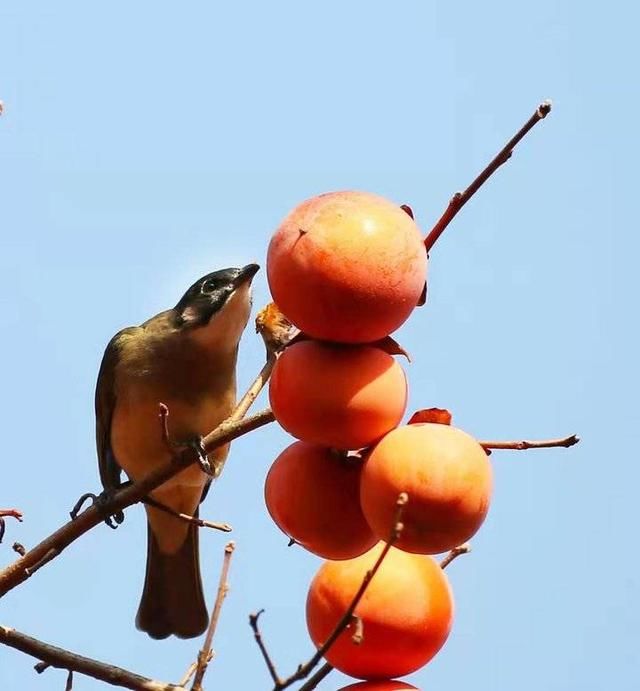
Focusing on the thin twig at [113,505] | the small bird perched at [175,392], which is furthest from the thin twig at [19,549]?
the small bird perched at [175,392]

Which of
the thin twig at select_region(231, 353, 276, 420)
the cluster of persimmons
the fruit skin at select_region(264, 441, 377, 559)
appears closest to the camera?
the cluster of persimmons

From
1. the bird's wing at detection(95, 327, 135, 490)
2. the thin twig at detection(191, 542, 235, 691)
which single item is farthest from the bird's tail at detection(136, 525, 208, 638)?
the thin twig at detection(191, 542, 235, 691)

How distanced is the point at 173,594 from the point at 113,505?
109 inches

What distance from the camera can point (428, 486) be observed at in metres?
2.15

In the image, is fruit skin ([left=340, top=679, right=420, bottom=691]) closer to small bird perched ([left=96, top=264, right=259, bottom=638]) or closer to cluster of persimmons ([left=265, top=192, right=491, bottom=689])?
cluster of persimmons ([left=265, top=192, right=491, bottom=689])

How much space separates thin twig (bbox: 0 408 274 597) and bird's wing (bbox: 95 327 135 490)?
213 cm

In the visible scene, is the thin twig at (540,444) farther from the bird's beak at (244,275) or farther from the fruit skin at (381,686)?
the bird's beak at (244,275)

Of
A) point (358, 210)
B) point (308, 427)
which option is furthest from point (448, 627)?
point (358, 210)

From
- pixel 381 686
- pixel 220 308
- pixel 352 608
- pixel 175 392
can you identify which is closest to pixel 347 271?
pixel 352 608

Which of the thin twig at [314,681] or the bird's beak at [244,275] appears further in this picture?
the bird's beak at [244,275]

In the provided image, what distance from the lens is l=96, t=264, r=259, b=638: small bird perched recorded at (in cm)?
514

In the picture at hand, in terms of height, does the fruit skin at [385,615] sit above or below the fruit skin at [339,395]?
below

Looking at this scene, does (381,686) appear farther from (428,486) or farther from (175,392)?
(175,392)

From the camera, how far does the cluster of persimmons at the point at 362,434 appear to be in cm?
219
